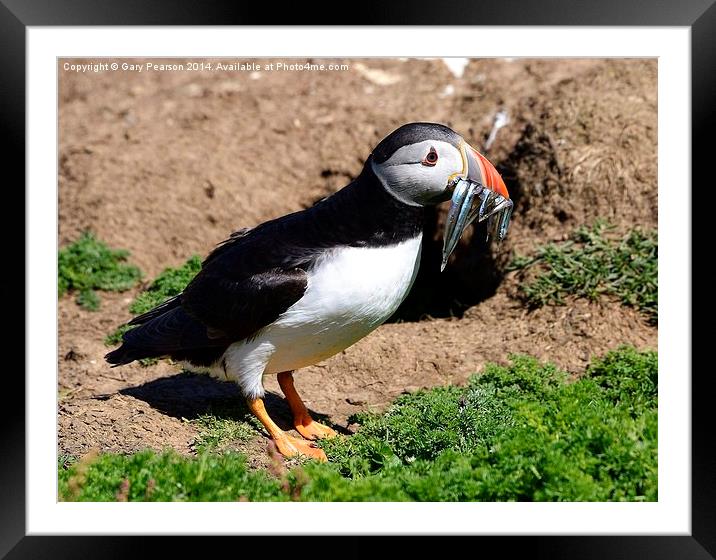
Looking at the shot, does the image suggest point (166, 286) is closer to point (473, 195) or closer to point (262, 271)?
point (262, 271)

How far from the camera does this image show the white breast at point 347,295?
5.36 meters

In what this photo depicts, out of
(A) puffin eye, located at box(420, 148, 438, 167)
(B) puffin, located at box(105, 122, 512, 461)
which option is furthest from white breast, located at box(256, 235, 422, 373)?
(A) puffin eye, located at box(420, 148, 438, 167)

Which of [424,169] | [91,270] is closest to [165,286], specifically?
[91,270]

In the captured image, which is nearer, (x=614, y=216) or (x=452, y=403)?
(x=452, y=403)

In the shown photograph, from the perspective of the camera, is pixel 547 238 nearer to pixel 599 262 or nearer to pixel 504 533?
pixel 599 262

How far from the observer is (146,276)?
8.65m

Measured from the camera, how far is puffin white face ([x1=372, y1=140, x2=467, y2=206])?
5.26 meters

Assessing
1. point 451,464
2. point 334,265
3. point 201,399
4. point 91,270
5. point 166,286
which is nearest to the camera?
point 451,464

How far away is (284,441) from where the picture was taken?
590 cm

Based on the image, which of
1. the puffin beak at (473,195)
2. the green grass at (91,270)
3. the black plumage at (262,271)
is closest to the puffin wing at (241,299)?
the black plumage at (262,271)

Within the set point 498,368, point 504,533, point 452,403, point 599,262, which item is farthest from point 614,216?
point 504,533

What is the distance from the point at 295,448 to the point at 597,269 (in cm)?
305

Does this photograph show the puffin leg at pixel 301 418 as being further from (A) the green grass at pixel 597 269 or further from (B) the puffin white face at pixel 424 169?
(A) the green grass at pixel 597 269
